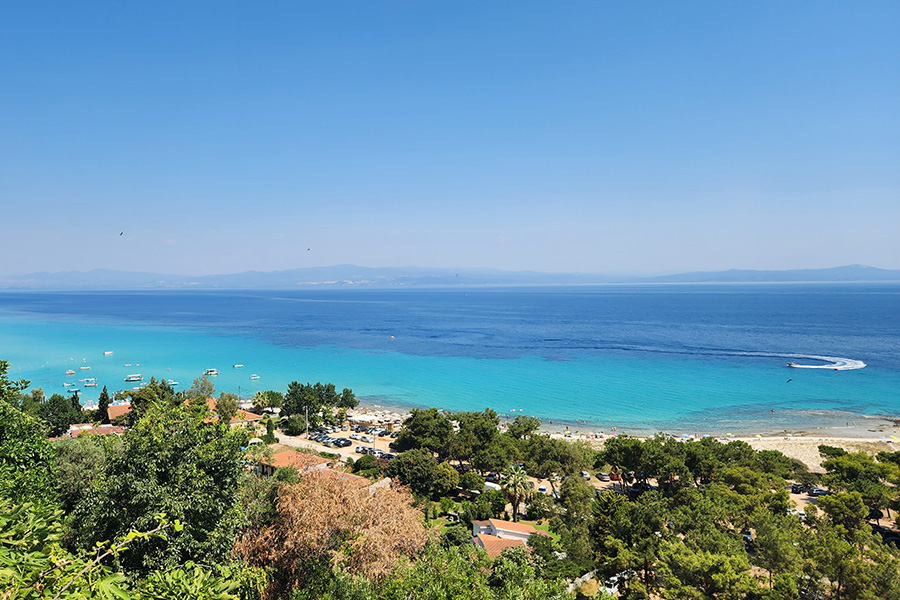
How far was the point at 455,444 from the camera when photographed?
31578 millimetres

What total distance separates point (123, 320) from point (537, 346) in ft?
382

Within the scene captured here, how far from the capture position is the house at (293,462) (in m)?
20.8

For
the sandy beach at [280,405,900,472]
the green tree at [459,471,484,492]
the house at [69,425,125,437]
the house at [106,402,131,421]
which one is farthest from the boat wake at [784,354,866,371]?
the house at [106,402,131,421]

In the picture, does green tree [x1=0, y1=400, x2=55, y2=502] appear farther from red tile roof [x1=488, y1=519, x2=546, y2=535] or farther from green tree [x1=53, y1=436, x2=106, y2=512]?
red tile roof [x1=488, y1=519, x2=546, y2=535]

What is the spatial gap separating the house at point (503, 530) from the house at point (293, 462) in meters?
8.22

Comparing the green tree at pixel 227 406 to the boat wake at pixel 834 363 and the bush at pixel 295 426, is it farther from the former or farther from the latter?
the boat wake at pixel 834 363

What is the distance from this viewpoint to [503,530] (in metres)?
22.0

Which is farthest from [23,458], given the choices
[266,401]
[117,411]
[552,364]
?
[552,364]

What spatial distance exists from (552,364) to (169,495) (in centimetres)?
6423

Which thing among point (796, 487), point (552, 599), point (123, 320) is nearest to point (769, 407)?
point (796, 487)

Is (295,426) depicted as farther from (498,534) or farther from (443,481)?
(498,534)

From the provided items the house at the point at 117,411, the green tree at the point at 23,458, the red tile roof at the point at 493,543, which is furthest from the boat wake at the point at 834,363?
the house at the point at 117,411

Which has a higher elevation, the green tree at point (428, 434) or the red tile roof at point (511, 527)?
the green tree at point (428, 434)

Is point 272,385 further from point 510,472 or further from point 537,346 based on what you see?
point 537,346
